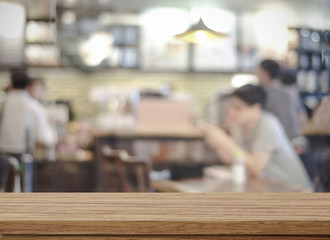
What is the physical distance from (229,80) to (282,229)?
1025cm

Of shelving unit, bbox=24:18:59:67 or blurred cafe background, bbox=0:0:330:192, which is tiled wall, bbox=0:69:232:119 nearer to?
blurred cafe background, bbox=0:0:330:192

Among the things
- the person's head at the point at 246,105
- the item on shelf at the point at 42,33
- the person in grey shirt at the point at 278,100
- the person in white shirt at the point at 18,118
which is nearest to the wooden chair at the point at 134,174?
the person's head at the point at 246,105

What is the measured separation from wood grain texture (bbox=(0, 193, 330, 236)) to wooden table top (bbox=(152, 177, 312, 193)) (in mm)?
2105

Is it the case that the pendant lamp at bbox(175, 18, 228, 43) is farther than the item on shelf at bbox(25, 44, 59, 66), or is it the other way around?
the item on shelf at bbox(25, 44, 59, 66)

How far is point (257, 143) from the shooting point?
13.1ft

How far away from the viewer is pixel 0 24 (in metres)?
1.71

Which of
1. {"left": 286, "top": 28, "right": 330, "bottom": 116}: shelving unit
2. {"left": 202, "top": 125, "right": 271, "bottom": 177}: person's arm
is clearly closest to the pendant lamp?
{"left": 202, "top": 125, "right": 271, "bottom": 177}: person's arm

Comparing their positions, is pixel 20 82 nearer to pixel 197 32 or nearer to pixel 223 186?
pixel 197 32

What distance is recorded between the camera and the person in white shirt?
18.2 ft

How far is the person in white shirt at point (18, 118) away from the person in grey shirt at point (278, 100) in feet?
7.43

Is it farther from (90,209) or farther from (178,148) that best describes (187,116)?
(90,209)

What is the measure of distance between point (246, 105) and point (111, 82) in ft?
22.7

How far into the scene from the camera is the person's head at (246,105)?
420 centimetres

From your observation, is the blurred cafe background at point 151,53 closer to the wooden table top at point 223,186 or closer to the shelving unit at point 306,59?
the shelving unit at point 306,59
